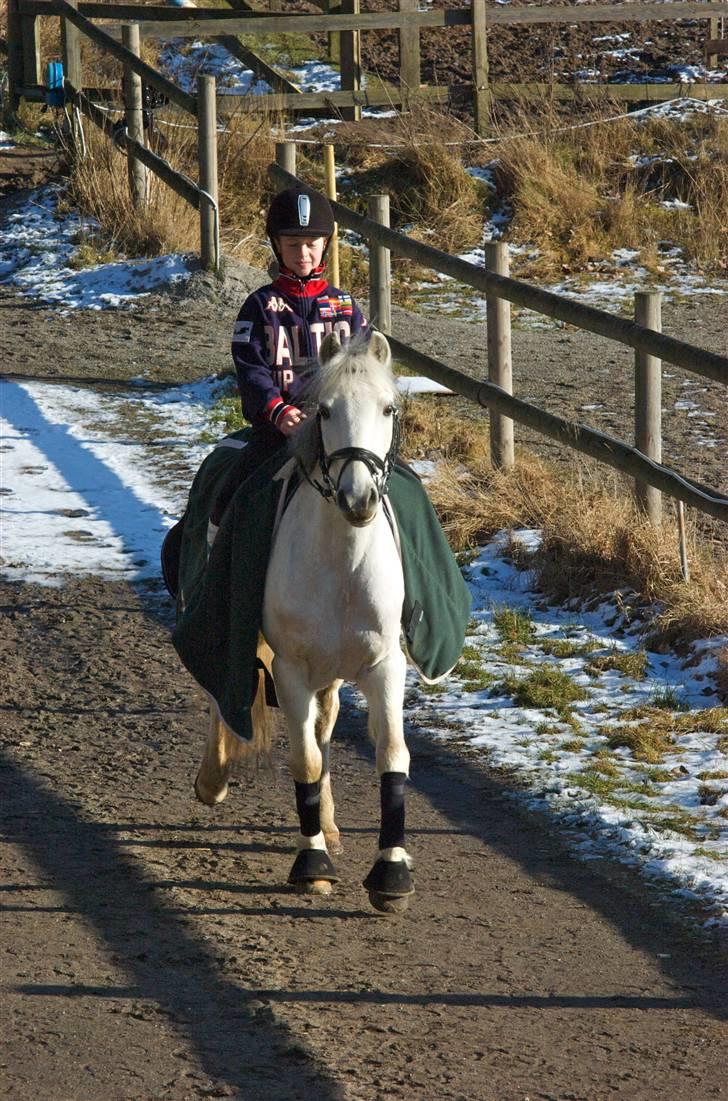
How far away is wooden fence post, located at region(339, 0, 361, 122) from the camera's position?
16938 mm

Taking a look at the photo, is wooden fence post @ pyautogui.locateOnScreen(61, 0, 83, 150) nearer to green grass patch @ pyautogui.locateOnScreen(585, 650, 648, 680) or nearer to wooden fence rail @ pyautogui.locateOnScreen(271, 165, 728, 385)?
wooden fence rail @ pyautogui.locateOnScreen(271, 165, 728, 385)

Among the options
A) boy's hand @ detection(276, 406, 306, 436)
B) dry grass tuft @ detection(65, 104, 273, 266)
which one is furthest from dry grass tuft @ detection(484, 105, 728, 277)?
boy's hand @ detection(276, 406, 306, 436)

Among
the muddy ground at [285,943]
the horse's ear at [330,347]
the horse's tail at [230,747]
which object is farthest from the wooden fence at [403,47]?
the horse's ear at [330,347]

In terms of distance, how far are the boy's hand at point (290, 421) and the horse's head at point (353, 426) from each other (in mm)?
286

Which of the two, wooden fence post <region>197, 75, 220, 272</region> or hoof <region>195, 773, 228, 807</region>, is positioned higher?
wooden fence post <region>197, 75, 220, 272</region>

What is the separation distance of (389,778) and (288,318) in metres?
1.54

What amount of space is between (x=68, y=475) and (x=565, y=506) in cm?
320

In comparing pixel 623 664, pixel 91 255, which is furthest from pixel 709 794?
pixel 91 255

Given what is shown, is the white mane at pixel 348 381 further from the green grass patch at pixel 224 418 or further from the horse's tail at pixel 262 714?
the green grass patch at pixel 224 418

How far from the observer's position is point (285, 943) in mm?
4312

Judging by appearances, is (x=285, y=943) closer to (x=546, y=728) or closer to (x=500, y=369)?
(x=546, y=728)

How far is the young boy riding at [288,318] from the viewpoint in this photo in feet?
16.0

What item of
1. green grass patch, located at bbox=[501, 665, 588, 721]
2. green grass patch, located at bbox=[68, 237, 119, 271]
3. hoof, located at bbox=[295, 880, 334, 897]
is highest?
green grass patch, located at bbox=[68, 237, 119, 271]

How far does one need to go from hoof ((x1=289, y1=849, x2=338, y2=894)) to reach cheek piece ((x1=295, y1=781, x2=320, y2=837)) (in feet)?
0.20
